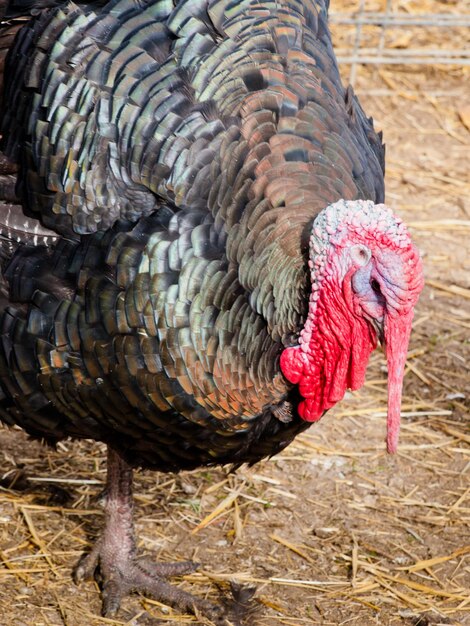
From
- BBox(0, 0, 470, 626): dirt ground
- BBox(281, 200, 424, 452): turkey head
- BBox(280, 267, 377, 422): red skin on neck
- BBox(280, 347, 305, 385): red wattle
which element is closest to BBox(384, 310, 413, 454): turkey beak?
BBox(281, 200, 424, 452): turkey head

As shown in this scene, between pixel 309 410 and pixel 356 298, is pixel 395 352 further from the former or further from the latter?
pixel 309 410

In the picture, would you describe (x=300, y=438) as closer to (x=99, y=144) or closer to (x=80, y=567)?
(x=80, y=567)

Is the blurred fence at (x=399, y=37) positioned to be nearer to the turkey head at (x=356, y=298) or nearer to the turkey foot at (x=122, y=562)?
the turkey foot at (x=122, y=562)

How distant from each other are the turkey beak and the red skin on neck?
0.11 meters

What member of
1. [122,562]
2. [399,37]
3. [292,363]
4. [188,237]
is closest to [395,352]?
[292,363]

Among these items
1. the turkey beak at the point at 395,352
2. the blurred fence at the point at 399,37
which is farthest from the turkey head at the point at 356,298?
the blurred fence at the point at 399,37

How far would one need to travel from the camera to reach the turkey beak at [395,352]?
2869mm

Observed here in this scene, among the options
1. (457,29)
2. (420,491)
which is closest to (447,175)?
(457,29)

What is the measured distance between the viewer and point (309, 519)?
425cm

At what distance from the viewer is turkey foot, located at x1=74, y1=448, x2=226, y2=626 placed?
3830 millimetres

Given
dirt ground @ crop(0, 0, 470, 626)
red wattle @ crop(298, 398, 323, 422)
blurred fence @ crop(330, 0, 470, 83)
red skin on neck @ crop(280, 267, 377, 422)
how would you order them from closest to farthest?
red skin on neck @ crop(280, 267, 377, 422) < red wattle @ crop(298, 398, 323, 422) < dirt ground @ crop(0, 0, 470, 626) < blurred fence @ crop(330, 0, 470, 83)

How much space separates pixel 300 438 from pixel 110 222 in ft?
6.28

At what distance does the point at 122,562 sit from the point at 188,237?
147 centimetres

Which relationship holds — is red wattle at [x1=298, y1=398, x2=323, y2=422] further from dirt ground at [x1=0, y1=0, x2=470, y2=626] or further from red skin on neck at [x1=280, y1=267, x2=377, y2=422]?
dirt ground at [x1=0, y1=0, x2=470, y2=626]
